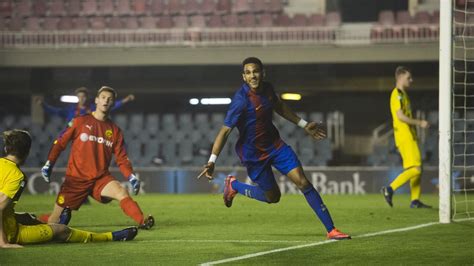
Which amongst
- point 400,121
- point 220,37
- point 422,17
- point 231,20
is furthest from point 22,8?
point 400,121

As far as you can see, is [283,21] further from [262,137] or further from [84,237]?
[84,237]

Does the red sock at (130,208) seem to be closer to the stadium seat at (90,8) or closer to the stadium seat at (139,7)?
the stadium seat at (139,7)

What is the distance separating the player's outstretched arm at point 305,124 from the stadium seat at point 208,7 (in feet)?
61.0

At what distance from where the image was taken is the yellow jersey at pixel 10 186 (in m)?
7.67

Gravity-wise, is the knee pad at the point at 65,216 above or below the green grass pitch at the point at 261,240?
above

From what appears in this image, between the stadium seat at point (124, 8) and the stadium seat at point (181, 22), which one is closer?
the stadium seat at point (181, 22)

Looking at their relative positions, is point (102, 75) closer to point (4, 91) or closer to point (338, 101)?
point (4, 91)

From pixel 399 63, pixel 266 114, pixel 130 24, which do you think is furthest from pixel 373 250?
pixel 130 24

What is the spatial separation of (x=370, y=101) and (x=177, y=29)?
5774 millimetres

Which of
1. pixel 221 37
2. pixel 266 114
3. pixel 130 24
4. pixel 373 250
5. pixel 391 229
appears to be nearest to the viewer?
pixel 373 250

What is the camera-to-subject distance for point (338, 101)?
26.4 meters

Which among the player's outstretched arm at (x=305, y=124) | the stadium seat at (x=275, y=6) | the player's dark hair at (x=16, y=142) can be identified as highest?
the stadium seat at (x=275, y=6)

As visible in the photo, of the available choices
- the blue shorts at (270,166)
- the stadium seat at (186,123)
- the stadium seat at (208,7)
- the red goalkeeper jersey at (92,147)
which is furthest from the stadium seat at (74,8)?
the blue shorts at (270,166)

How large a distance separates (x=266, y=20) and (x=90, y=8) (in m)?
5.44
